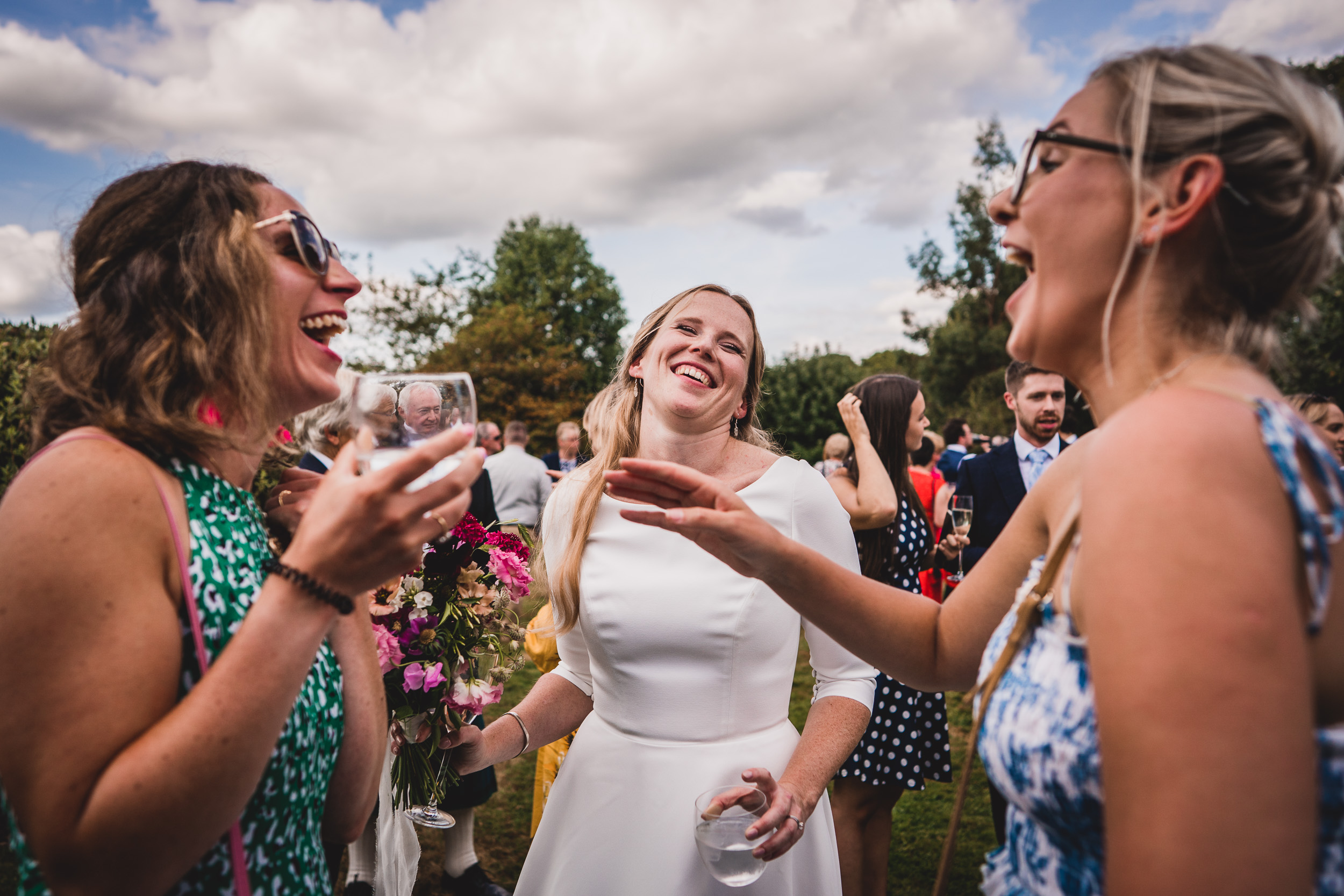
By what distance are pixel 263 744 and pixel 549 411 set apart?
97.6 ft

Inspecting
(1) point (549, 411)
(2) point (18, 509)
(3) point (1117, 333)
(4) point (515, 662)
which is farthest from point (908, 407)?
(1) point (549, 411)

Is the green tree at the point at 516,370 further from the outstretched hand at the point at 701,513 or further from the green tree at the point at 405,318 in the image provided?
the outstretched hand at the point at 701,513

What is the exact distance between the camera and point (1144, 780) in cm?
88

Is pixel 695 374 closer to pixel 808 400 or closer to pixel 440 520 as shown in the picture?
pixel 440 520

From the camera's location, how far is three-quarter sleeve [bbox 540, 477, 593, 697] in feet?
9.02

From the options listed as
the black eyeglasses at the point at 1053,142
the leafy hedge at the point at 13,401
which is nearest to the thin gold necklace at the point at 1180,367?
the black eyeglasses at the point at 1053,142

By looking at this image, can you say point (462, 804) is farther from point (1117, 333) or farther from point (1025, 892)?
point (1117, 333)

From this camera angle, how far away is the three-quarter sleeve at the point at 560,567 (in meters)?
2.75

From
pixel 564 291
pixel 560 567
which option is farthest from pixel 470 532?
pixel 564 291

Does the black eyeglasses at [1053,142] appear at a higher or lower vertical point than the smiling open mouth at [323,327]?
higher

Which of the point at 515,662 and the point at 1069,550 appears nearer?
the point at 1069,550

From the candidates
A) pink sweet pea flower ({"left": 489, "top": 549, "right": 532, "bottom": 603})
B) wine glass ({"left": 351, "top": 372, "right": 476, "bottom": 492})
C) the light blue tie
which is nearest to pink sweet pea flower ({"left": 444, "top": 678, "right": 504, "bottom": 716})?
pink sweet pea flower ({"left": 489, "top": 549, "right": 532, "bottom": 603})

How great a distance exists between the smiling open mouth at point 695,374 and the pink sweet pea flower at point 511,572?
3.08 feet

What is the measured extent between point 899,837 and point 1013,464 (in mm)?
Answer: 2952
